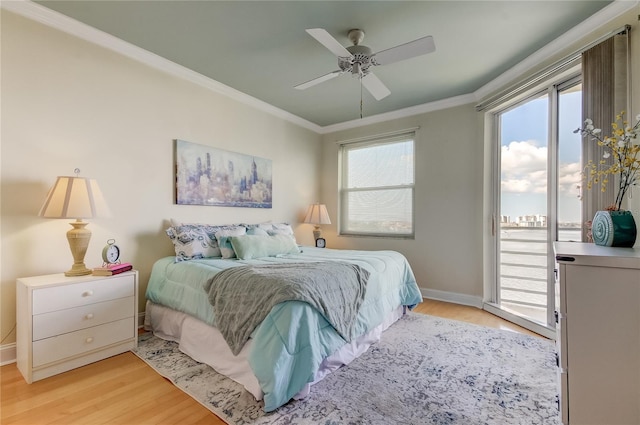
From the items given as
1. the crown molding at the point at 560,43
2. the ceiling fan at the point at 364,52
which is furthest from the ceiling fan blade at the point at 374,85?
the crown molding at the point at 560,43

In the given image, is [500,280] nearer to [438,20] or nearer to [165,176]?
[438,20]

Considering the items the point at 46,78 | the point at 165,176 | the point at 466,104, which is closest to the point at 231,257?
the point at 165,176

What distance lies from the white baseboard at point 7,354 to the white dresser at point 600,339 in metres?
3.35

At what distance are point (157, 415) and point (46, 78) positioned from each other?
2581 millimetres

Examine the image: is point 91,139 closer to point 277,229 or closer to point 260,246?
point 260,246

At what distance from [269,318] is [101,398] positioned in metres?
1.10

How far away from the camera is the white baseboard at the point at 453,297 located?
11.8 feet

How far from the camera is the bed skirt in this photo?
1780 mm

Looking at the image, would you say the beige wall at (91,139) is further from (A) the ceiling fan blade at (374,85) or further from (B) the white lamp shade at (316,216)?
(A) the ceiling fan blade at (374,85)

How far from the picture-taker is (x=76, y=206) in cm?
204

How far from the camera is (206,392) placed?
1747 millimetres

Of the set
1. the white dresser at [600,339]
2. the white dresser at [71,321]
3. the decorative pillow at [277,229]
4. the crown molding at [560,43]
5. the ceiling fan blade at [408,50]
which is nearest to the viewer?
the white dresser at [600,339]

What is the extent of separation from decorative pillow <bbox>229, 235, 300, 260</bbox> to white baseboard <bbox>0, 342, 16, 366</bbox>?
1.69m

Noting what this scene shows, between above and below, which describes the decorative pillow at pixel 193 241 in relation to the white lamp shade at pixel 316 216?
below
